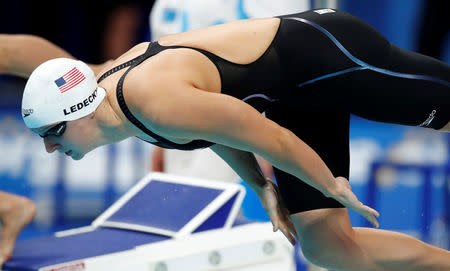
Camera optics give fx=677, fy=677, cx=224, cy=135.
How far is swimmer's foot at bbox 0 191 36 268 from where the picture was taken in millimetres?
3139

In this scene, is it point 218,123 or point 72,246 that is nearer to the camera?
point 218,123

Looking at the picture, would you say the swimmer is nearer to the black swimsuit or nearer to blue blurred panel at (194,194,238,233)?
blue blurred panel at (194,194,238,233)

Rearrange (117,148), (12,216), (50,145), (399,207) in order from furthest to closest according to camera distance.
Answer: (117,148) → (399,207) → (12,216) → (50,145)

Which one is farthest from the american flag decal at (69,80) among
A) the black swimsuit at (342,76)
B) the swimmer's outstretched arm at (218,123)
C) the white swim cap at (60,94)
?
the swimmer's outstretched arm at (218,123)

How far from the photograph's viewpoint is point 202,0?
4.63 meters

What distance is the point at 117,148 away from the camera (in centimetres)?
635

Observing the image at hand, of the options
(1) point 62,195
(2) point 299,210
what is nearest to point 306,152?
(2) point 299,210

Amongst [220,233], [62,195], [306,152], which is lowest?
[62,195]

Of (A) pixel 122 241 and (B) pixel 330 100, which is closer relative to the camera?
(B) pixel 330 100

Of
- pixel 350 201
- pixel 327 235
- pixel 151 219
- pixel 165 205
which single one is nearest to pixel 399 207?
pixel 165 205

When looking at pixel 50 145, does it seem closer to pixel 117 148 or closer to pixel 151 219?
pixel 151 219

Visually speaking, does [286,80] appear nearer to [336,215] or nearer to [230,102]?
[230,102]

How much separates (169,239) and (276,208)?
92 cm

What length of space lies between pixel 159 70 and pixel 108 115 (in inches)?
10.2
